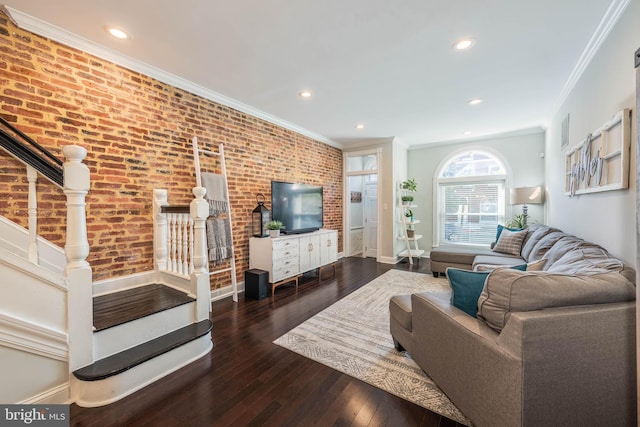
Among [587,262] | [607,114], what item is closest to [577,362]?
[587,262]

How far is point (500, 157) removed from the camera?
5.32 meters

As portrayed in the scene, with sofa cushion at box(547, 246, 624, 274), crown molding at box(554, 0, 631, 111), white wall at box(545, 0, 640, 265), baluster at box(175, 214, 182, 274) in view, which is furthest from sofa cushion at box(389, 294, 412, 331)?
crown molding at box(554, 0, 631, 111)

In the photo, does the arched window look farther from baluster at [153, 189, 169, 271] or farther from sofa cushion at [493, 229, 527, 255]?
baluster at [153, 189, 169, 271]

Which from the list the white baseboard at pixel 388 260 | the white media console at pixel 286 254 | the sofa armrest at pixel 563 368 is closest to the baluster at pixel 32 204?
the white media console at pixel 286 254

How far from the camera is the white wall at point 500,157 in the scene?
16.4 feet

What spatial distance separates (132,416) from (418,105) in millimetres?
4376

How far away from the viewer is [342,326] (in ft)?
8.71

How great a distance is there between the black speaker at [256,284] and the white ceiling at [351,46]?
2.39 m

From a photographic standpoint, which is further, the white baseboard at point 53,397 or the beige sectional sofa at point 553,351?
the white baseboard at point 53,397

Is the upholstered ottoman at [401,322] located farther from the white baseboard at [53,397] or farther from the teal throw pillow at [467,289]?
the white baseboard at [53,397]

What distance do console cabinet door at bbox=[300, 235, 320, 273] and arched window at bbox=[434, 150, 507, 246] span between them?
3191mm

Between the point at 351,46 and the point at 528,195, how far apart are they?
14.1 ft

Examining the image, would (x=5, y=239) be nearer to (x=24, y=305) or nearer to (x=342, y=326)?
(x=24, y=305)

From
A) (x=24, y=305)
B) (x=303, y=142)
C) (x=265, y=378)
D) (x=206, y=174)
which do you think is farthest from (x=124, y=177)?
(x=303, y=142)
